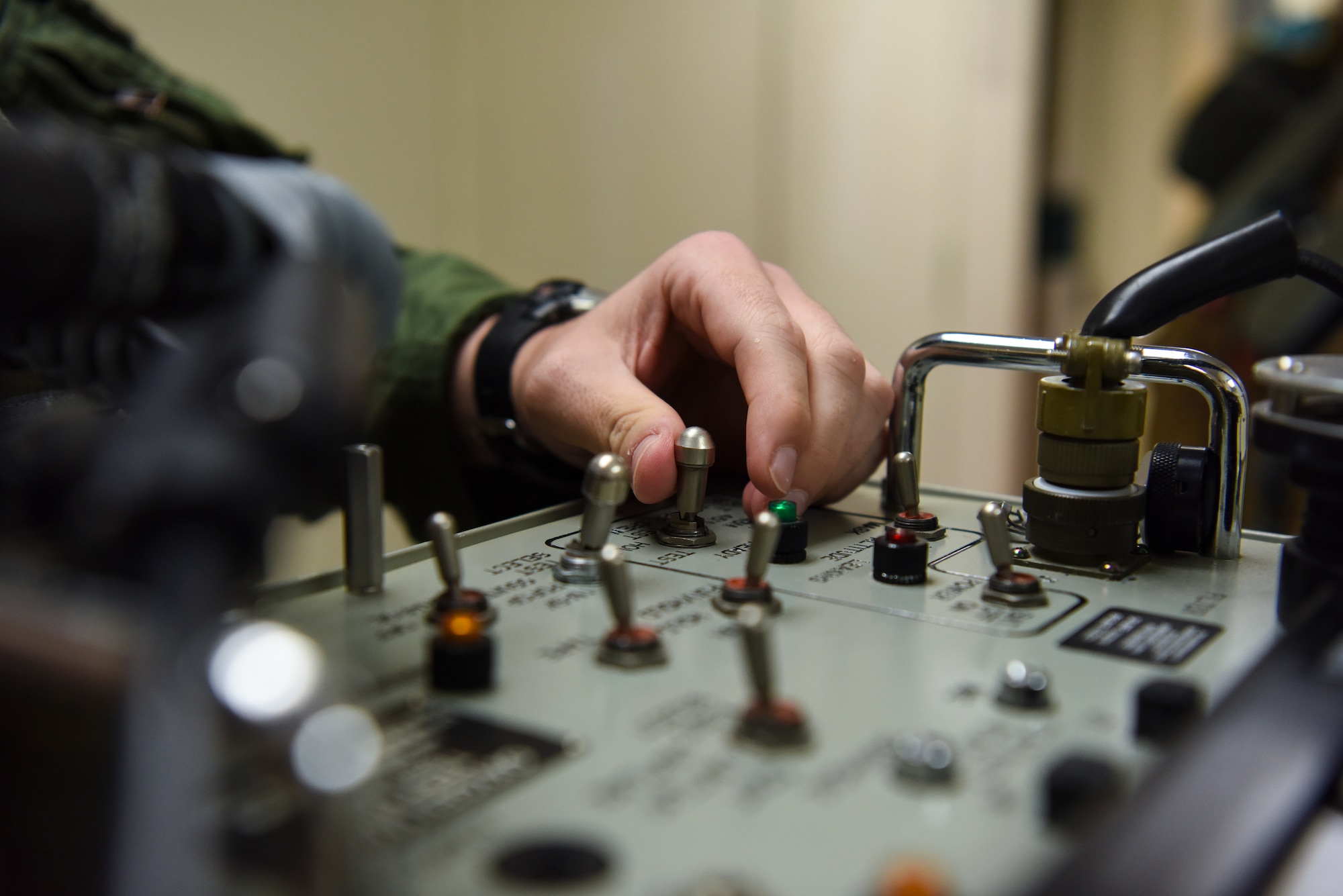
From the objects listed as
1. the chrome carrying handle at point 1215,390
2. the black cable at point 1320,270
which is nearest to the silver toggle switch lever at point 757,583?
the chrome carrying handle at point 1215,390

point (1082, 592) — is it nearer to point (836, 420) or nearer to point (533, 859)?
point (836, 420)

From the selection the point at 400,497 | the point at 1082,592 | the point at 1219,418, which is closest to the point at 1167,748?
the point at 1082,592

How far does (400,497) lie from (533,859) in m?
0.82

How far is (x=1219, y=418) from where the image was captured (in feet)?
2.00

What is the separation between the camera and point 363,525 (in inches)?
20.4

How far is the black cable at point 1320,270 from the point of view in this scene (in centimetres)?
64

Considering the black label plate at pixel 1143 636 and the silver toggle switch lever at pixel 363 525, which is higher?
the silver toggle switch lever at pixel 363 525

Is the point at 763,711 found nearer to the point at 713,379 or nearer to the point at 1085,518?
the point at 1085,518

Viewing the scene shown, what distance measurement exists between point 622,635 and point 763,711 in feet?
0.30

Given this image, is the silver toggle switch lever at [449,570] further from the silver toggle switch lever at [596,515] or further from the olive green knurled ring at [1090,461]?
the olive green knurled ring at [1090,461]

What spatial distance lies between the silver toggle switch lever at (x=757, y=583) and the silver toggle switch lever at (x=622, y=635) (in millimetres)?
64

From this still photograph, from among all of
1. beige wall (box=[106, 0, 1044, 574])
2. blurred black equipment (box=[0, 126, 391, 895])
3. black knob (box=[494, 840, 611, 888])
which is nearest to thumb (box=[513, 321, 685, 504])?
blurred black equipment (box=[0, 126, 391, 895])

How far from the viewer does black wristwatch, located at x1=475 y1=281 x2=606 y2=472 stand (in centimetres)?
91

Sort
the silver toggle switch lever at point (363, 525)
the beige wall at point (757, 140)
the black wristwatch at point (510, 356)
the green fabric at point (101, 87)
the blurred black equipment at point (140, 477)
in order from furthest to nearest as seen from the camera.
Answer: the beige wall at point (757, 140) → the green fabric at point (101, 87) → the black wristwatch at point (510, 356) → the silver toggle switch lever at point (363, 525) → the blurred black equipment at point (140, 477)
